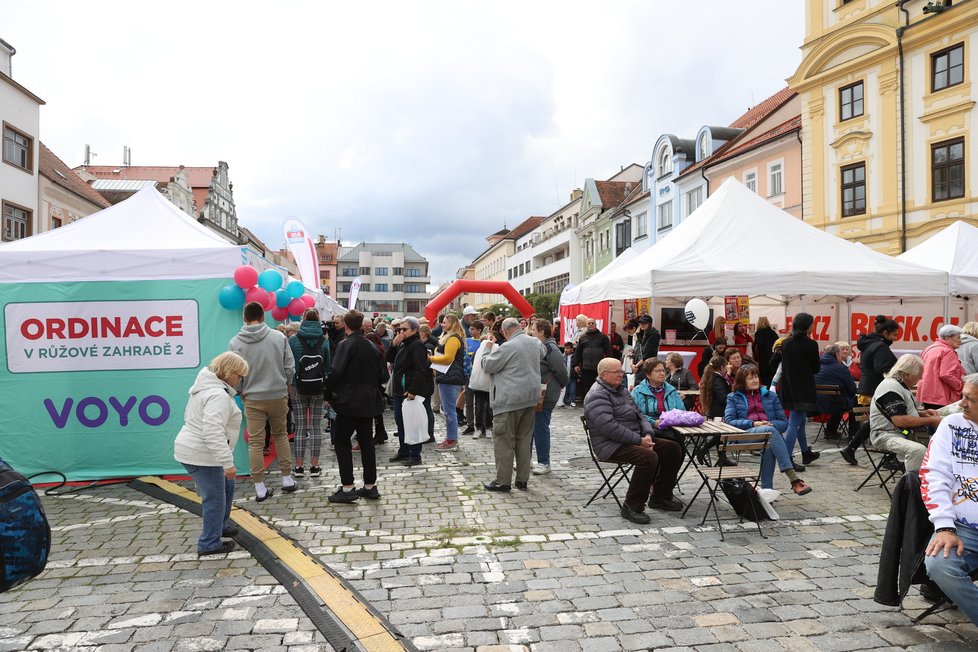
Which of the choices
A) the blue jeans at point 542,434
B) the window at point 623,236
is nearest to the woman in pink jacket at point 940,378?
the blue jeans at point 542,434

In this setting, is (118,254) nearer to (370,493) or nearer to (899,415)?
(370,493)

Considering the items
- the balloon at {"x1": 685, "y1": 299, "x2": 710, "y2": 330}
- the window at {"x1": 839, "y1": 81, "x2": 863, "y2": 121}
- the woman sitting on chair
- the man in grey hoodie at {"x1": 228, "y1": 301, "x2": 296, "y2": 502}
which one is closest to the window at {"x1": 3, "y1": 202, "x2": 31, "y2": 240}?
the man in grey hoodie at {"x1": 228, "y1": 301, "x2": 296, "y2": 502}

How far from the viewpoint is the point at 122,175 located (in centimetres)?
4388

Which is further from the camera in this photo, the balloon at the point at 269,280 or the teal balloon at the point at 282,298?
the teal balloon at the point at 282,298

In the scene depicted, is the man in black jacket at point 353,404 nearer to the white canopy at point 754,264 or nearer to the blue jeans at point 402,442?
the blue jeans at point 402,442

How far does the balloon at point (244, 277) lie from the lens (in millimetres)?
7129

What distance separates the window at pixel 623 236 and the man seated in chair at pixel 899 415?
35.2 m

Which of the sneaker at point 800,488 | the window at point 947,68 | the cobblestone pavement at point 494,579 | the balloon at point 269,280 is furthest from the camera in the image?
the window at point 947,68

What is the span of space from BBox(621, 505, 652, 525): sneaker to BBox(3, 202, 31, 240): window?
968 inches

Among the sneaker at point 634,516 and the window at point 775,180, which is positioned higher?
the window at point 775,180

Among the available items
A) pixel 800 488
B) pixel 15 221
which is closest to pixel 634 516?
pixel 800 488

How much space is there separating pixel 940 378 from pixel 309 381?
22.4 feet

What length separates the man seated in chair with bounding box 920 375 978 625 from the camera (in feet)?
10.5

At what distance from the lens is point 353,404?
6.21 m
